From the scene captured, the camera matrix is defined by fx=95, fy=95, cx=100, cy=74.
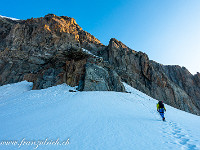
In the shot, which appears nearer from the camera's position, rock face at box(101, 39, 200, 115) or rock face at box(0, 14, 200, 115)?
rock face at box(0, 14, 200, 115)

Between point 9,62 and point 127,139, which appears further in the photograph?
point 9,62

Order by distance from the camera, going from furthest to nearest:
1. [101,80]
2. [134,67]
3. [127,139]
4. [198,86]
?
[198,86], [134,67], [101,80], [127,139]

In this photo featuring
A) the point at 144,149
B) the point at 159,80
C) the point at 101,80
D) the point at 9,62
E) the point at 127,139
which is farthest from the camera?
the point at 159,80

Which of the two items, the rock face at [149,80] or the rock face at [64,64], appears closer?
the rock face at [64,64]

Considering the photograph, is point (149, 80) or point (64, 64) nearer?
point (64, 64)

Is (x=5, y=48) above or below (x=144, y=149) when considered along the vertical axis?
above

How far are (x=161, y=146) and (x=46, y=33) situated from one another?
161ft

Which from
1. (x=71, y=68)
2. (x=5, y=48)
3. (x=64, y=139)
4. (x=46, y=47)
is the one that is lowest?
(x=64, y=139)

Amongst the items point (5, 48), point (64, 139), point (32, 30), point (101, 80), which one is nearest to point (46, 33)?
point (32, 30)

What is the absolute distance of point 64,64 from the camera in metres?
24.4

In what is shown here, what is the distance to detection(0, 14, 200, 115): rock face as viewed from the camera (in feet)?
69.3

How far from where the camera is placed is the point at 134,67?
1576 inches

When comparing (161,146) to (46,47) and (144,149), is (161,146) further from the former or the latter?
(46,47)

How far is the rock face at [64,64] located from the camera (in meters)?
21.1
